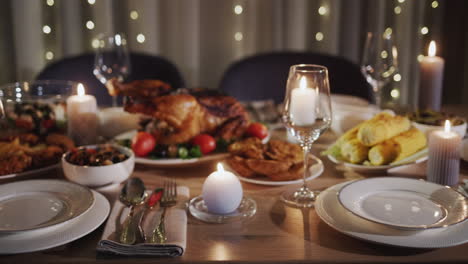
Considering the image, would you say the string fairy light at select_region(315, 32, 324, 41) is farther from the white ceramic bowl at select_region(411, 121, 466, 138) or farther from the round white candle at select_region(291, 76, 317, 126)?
the round white candle at select_region(291, 76, 317, 126)

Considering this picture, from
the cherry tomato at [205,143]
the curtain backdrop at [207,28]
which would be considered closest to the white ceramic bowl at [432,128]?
the cherry tomato at [205,143]

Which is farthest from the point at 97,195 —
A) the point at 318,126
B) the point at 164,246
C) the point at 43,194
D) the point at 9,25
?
the point at 9,25

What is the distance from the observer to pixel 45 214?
3.31 ft

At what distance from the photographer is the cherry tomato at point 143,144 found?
4.45 ft

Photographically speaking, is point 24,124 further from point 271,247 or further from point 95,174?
point 271,247

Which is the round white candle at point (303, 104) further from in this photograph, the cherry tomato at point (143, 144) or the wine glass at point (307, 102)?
the cherry tomato at point (143, 144)

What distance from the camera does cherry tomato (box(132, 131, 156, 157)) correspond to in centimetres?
136

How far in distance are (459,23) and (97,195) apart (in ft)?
7.81

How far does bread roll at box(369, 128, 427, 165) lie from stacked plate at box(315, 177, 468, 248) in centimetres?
17

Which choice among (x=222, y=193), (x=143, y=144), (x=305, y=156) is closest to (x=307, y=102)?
(x=305, y=156)

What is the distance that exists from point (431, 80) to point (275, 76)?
0.91 metres

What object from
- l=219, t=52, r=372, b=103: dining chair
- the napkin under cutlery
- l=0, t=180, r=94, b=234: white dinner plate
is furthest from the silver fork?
l=219, t=52, r=372, b=103: dining chair

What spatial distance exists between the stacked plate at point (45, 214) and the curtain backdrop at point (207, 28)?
1730 millimetres

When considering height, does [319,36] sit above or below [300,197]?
above
